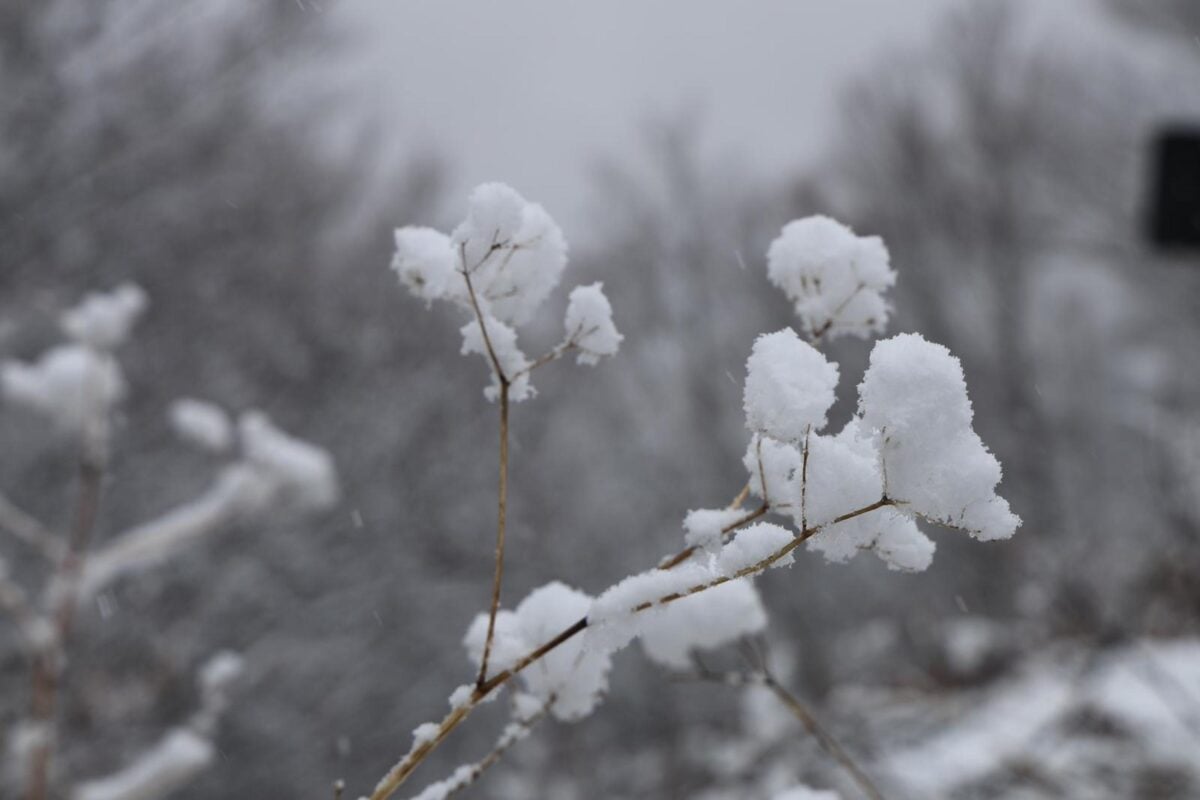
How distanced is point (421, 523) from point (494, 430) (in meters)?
1.40

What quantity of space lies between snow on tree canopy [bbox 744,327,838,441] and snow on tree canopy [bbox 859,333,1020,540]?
0.10ft

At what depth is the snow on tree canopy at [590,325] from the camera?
0.77m

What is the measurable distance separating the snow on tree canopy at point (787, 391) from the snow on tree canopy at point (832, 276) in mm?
244

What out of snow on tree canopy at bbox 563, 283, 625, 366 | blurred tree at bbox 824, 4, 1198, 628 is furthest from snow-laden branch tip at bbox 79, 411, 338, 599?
blurred tree at bbox 824, 4, 1198, 628

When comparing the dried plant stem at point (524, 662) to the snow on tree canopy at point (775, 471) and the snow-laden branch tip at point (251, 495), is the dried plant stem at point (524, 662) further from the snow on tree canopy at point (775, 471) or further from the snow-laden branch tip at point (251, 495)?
the snow-laden branch tip at point (251, 495)

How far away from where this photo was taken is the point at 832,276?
833 mm

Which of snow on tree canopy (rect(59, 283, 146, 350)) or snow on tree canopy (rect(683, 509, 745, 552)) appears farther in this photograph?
snow on tree canopy (rect(59, 283, 146, 350))

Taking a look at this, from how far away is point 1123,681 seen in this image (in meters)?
3.98

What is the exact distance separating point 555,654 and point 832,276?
1.47 ft

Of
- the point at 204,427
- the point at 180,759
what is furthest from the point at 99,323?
the point at 180,759

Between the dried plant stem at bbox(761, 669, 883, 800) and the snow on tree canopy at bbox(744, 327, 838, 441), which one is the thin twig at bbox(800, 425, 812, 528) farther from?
the dried plant stem at bbox(761, 669, 883, 800)

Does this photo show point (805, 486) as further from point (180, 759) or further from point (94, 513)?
point (94, 513)

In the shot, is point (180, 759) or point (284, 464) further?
point (284, 464)

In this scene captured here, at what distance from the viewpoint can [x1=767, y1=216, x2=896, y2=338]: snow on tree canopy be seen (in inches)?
32.7
